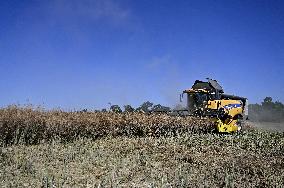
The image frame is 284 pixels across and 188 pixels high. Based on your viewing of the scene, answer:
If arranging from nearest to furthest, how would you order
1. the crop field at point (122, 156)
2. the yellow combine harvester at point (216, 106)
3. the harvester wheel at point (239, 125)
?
the crop field at point (122, 156) → the yellow combine harvester at point (216, 106) → the harvester wheel at point (239, 125)

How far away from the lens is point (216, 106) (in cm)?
1838

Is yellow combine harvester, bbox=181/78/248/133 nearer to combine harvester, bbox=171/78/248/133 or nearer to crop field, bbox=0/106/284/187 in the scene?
combine harvester, bbox=171/78/248/133

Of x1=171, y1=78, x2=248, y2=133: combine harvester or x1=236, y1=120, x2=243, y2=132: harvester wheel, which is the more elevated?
x1=171, y1=78, x2=248, y2=133: combine harvester

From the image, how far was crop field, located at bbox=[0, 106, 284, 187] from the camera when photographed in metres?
7.85

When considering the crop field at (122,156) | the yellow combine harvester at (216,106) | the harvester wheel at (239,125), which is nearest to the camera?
the crop field at (122,156)

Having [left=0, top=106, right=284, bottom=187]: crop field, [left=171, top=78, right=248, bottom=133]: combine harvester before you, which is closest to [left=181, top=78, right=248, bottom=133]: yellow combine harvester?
[left=171, top=78, right=248, bottom=133]: combine harvester

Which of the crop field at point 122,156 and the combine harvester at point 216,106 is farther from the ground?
the combine harvester at point 216,106

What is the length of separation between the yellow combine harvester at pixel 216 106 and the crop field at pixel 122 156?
4.45ft

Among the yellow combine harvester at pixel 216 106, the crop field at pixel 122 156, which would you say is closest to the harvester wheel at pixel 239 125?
the yellow combine harvester at pixel 216 106

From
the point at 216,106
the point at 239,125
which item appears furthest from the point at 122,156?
the point at 239,125

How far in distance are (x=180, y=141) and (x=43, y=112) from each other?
6085 mm

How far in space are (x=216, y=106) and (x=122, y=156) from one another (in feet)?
28.3

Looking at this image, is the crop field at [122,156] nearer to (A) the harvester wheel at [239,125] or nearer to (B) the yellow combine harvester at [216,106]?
(B) the yellow combine harvester at [216,106]

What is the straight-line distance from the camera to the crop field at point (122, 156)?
7.85m
